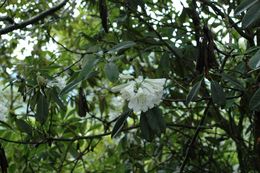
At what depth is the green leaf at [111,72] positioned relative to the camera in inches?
49.5

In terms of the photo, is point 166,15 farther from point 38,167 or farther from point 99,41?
point 38,167

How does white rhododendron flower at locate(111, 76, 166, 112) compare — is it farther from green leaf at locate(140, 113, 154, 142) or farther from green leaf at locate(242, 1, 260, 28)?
green leaf at locate(242, 1, 260, 28)

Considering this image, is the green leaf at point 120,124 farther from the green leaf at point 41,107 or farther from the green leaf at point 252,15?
the green leaf at point 252,15

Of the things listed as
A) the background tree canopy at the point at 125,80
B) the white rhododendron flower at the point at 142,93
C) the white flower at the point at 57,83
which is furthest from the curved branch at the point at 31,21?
the white rhododendron flower at the point at 142,93

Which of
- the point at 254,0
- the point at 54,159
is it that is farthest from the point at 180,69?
the point at 254,0

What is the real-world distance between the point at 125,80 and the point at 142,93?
0.69 feet

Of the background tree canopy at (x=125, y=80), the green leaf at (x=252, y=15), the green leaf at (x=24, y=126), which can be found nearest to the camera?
the green leaf at (x=252, y=15)

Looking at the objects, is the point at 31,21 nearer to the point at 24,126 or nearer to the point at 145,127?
the point at 24,126

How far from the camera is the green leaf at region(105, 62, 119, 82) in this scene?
126 centimetres

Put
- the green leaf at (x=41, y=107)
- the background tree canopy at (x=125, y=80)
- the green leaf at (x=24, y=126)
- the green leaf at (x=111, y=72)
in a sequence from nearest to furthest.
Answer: the green leaf at (x=111, y=72) → the background tree canopy at (x=125, y=80) → the green leaf at (x=41, y=107) → the green leaf at (x=24, y=126)

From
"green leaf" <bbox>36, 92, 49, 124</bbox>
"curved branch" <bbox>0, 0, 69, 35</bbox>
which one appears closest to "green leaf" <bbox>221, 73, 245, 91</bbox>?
"green leaf" <bbox>36, 92, 49, 124</bbox>

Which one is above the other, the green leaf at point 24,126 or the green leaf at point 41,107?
the green leaf at point 41,107

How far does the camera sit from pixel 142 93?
118 cm

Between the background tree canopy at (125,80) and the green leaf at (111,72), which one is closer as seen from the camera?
the green leaf at (111,72)
